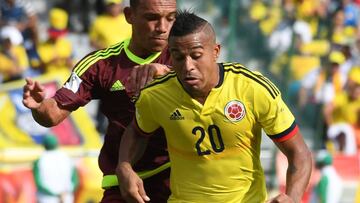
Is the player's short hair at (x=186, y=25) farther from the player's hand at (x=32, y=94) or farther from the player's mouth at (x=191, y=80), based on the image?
the player's hand at (x=32, y=94)

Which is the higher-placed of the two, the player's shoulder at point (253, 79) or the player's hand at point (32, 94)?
the player's shoulder at point (253, 79)

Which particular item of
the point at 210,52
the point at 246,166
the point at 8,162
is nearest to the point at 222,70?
the point at 210,52

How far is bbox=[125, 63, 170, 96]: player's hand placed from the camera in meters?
7.15

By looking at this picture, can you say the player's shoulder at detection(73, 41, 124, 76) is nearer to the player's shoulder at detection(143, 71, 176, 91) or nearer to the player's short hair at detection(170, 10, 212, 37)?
the player's shoulder at detection(143, 71, 176, 91)

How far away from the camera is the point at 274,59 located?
16766 millimetres

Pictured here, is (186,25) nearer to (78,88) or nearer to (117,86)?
(117,86)

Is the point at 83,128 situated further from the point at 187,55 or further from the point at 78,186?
the point at 187,55

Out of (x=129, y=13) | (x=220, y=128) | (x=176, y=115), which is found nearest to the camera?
(x=220, y=128)

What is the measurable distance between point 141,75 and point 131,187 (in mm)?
855

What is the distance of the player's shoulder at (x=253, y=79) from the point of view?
6.50 meters

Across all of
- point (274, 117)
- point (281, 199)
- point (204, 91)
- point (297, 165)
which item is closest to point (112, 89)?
point (204, 91)

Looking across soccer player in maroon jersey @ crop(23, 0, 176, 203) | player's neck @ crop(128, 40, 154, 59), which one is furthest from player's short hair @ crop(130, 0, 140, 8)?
player's neck @ crop(128, 40, 154, 59)

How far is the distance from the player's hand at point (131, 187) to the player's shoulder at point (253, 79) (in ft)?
2.77

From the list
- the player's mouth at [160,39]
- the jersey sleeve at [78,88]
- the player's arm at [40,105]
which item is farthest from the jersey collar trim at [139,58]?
the player's arm at [40,105]
